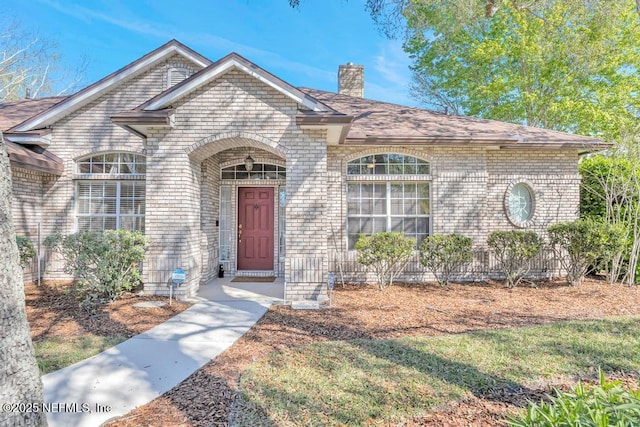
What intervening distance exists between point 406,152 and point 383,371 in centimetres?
650

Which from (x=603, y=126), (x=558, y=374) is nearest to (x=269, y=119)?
(x=558, y=374)

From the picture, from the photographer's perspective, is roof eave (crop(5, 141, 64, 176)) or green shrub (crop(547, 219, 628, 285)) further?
green shrub (crop(547, 219, 628, 285))

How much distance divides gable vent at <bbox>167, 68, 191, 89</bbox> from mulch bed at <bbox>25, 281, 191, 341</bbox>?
19.2ft

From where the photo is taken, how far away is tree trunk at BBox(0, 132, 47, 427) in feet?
6.33

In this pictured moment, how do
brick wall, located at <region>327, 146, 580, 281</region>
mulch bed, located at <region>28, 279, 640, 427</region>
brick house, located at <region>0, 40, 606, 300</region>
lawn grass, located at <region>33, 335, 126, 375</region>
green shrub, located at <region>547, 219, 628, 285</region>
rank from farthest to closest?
brick wall, located at <region>327, 146, 580, 281</region> → brick house, located at <region>0, 40, 606, 300</region> → green shrub, located at <region>547, 219, 628, 285</region> → lawn grass, located at <region>33, 335, 126, 375</region> → mulch bed, located at <region>28, 279, 640, 427</region>

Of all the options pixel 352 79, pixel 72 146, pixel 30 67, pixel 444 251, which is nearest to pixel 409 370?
pixel 444 251

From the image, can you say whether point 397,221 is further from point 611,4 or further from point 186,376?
point 611,4

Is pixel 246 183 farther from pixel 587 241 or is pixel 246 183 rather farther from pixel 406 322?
pixel 587 241

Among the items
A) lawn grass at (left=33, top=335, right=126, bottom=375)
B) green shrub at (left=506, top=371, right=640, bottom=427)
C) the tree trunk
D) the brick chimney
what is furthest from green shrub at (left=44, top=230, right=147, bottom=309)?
the brick chimney

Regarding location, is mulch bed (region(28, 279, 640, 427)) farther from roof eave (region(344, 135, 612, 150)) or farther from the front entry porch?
roof eave (region(344, 135, 612, 150))

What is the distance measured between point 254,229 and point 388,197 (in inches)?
148

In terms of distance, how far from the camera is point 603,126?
49.8ft

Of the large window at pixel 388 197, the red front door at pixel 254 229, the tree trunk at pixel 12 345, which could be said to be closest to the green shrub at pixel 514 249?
the large window at pixel 388 197

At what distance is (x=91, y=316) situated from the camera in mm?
5891
